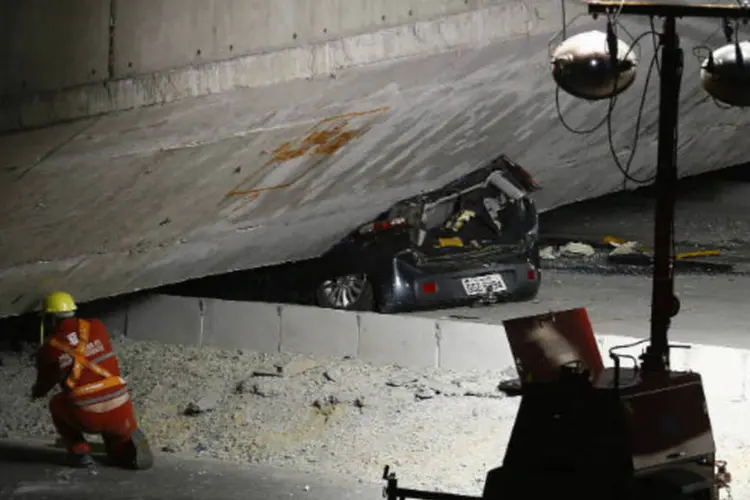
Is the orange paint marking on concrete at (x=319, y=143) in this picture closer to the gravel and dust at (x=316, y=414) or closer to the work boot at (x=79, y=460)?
the gravel and dust at (x=316, y=414)

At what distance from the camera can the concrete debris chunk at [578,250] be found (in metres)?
18.4

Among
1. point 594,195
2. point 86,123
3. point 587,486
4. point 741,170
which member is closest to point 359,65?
point 86,123

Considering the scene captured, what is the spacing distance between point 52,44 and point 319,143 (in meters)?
3.28

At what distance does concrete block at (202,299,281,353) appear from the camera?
575 inches

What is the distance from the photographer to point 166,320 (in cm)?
1538

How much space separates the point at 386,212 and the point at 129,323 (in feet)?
9.04

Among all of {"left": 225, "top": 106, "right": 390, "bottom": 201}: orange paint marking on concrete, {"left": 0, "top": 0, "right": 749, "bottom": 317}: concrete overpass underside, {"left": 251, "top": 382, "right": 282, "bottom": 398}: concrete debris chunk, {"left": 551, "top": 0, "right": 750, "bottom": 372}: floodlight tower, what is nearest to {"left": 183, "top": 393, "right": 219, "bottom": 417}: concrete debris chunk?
{"left": 251, "top": 382, "right": 282, "bottom": 398}: concrete debris chunk

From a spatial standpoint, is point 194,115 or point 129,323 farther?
point 129,323

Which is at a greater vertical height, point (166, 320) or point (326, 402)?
point (166, 320)

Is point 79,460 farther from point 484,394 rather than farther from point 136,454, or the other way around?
point 484,394

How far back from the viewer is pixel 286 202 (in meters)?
14.3

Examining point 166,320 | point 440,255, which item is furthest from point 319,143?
point 166,320

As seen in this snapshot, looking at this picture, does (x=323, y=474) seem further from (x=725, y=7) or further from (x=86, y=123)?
(x=725, y=7)

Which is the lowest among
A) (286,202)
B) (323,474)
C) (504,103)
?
(323,474)
